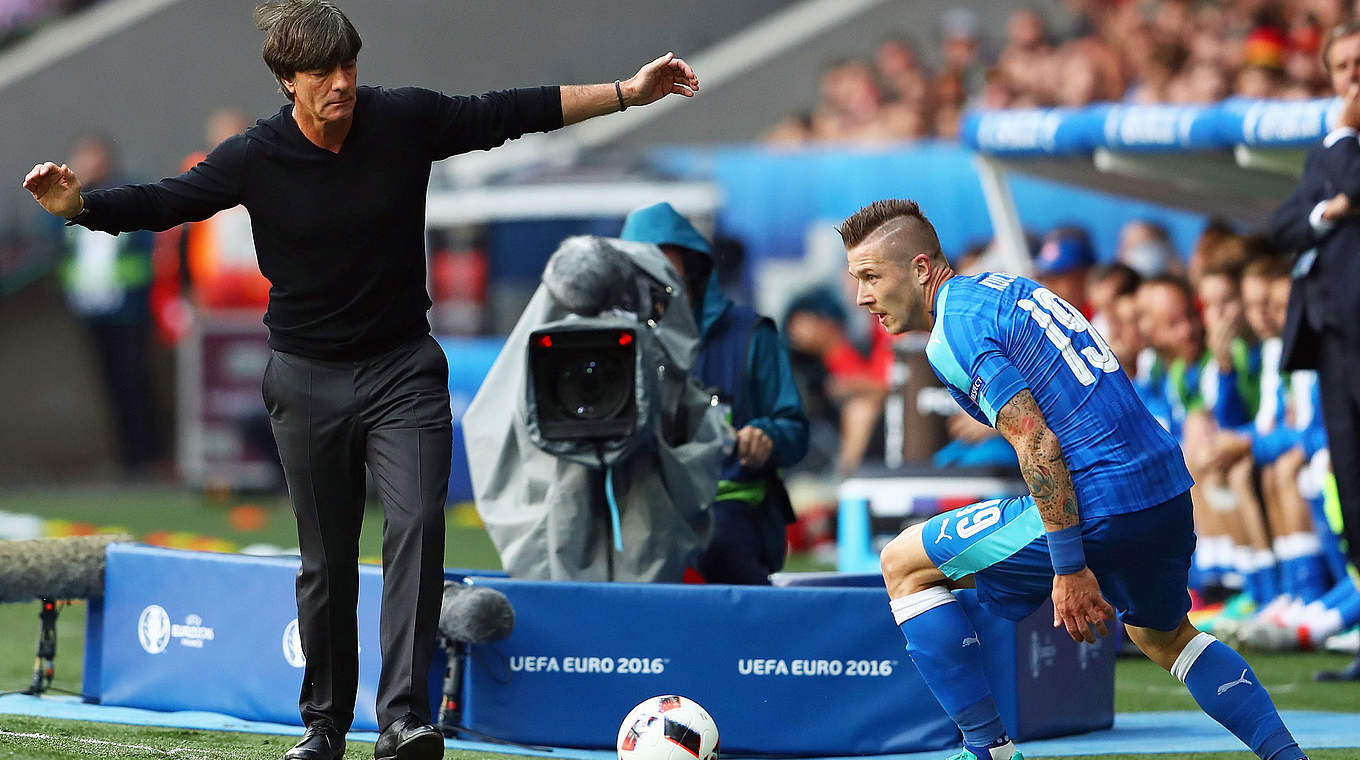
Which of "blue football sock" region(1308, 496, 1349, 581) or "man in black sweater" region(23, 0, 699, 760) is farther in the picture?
"blue football sock" region(1308, 496, 1349, 581)

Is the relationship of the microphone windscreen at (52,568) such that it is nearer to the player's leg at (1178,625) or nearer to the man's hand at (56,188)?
the man's hand at (56,188)

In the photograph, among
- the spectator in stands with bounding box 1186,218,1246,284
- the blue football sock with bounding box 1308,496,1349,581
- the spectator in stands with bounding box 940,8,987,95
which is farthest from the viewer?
the spectator in stands with bounding box 940,8,987,95

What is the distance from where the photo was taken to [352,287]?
16.9 feet

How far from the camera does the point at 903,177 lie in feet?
47.1

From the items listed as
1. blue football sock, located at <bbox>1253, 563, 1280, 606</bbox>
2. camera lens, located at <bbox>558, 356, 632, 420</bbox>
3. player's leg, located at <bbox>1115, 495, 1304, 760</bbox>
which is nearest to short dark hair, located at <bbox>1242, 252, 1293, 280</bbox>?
blue football sock, located at <bbox>1253, 563, 1280, 606</bbox>

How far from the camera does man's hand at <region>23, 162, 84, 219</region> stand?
4.82 meters

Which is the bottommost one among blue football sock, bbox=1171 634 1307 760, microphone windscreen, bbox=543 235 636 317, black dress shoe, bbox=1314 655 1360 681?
black dress shoe, bbox=1314 655 1360 681

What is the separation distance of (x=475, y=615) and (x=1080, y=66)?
923 centimetres

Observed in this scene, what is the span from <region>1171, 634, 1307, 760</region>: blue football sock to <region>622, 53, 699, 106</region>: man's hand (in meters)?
2.00

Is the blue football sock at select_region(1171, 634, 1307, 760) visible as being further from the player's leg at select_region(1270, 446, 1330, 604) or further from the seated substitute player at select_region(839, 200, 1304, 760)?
the player's leg at select_region(1270, 446, 1330, 604)

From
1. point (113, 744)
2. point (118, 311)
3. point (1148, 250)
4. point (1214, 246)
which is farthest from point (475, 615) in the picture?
point (118, 311)

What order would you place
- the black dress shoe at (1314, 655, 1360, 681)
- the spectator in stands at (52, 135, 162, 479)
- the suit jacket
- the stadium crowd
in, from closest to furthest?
1. the suit jacket
2. the black dress shoe at (1314, 655, 1360, 681)
3. the stadium crowd
4. the spectator in stands at (52, 135, 162, 479)

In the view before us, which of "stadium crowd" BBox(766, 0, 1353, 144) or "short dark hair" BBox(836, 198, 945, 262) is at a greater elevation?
"stadium crowd" BBox(766, 0, 1353, 144)

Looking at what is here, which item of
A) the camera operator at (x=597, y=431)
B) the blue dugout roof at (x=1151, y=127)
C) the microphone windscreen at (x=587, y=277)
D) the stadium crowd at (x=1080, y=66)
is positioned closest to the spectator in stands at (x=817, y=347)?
the stadium crowd at (x=1080, y=66)
